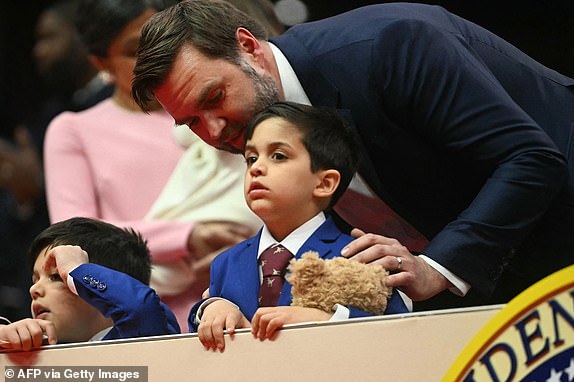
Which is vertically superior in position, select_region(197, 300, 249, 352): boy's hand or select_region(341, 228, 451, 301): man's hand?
select_region(341, 228, 451, 301): man's hand

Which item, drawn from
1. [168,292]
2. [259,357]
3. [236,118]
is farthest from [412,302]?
[168,292]

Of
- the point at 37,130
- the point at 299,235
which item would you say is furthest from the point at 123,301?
the point at 37,130

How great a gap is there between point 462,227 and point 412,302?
0.13 metres

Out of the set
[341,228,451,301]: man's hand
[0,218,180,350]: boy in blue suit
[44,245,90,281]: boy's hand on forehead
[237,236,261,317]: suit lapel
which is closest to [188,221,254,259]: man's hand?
[0,218,180,350]: boy in blue suit

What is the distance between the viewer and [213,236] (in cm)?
223

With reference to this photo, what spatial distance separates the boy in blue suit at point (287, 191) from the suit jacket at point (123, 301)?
8cm

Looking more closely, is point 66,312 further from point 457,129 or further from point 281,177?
point 457,129

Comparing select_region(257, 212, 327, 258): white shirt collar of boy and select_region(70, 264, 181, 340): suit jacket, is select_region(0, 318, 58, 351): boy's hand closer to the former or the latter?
select_region(70, 264, 181, 340): suit jacket

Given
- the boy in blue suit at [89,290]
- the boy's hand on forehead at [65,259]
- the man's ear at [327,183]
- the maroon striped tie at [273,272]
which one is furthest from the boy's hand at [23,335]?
the man's ear at [327,183]

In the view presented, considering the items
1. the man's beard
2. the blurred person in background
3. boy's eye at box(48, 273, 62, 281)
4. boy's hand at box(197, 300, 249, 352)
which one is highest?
the man's beard

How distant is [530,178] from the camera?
63.9 inches

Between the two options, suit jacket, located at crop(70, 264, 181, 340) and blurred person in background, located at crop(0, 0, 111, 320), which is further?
blurred person in background, located at crop(0, 0, 111, 320)

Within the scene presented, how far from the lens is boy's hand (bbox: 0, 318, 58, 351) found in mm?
1757

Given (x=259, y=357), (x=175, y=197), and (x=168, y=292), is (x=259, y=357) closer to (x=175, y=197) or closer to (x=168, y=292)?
(x=168, y=292)
